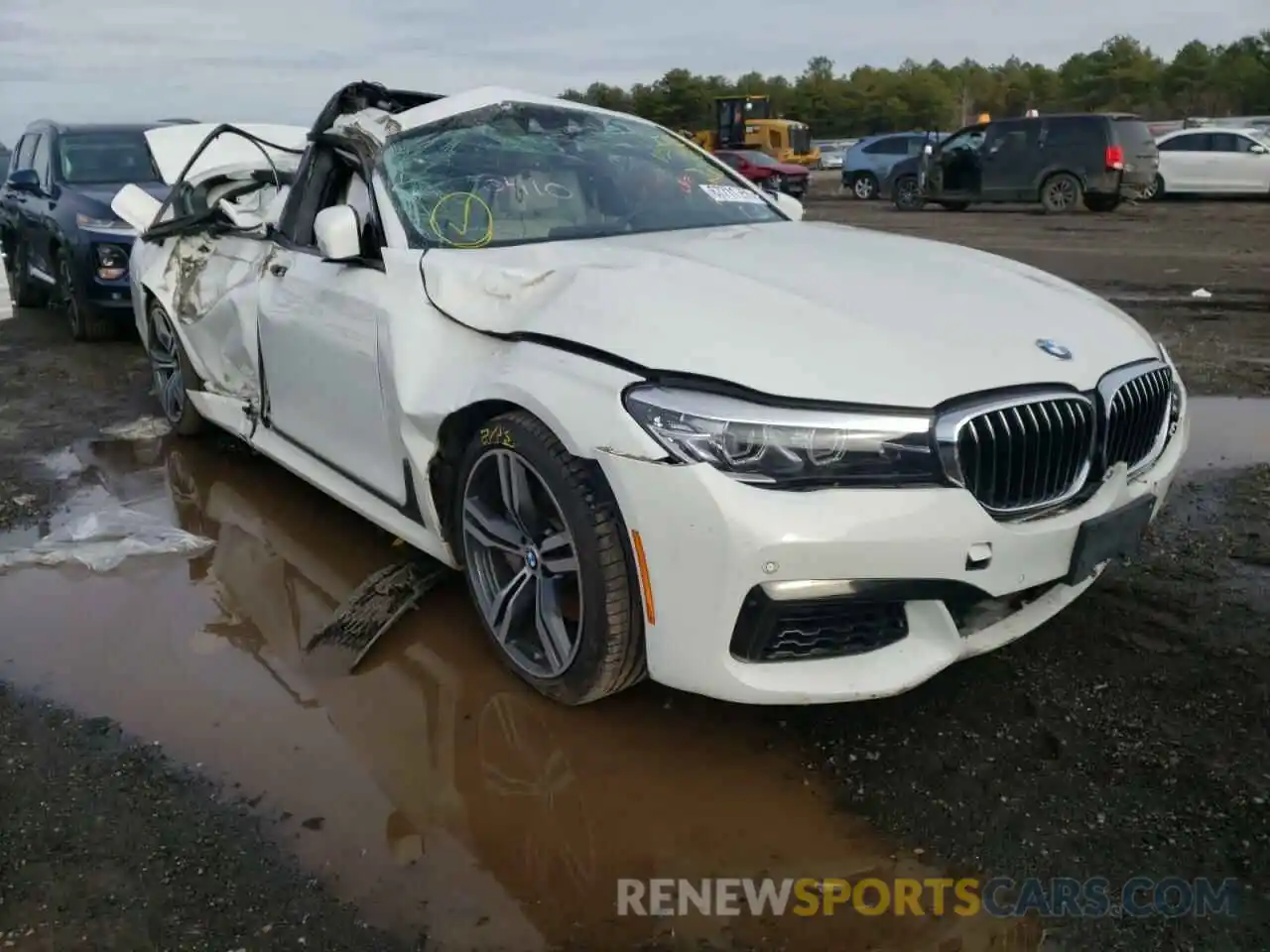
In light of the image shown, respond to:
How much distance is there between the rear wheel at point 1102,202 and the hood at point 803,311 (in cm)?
1733

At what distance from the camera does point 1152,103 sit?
6247 cm

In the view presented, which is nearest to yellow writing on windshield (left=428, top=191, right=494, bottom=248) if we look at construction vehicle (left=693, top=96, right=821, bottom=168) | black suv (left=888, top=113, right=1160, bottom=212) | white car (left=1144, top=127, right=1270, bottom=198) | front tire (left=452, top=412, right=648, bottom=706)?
front tire (left=452, top=412, right=648, bottom=706)

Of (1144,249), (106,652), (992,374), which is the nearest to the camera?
(992,374)

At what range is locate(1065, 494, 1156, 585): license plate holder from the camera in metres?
2.69

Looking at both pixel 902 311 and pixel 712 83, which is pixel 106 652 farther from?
pixel 712 83

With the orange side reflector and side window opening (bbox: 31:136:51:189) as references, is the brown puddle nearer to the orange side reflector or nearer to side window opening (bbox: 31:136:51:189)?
the orange side reflector

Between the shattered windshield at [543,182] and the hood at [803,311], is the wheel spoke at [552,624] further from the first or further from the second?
the shattered windshield at [543,182]

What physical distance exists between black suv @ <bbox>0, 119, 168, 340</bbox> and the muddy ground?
17.8ft

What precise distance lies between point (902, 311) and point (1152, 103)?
6938cm

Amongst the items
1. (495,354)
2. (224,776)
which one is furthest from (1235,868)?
(224,776)

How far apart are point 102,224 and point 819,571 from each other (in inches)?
306

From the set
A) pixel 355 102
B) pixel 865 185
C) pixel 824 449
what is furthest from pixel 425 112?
pixel 865 185

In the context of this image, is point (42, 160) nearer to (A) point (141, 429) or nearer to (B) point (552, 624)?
(A) point (141, 429)

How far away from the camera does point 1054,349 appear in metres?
2.79
